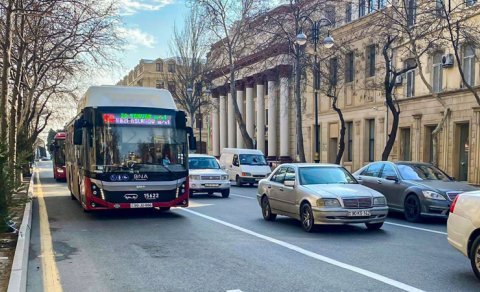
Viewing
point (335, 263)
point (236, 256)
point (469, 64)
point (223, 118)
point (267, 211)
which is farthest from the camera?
point (223, 118)

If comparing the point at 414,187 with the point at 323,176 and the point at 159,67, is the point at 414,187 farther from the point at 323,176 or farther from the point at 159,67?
the point at 159,67

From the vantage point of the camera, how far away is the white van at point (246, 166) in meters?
26.2

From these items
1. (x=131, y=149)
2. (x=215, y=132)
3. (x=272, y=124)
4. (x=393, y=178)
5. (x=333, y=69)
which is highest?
(x=333, y=69)

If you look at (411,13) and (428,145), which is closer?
(411,13)

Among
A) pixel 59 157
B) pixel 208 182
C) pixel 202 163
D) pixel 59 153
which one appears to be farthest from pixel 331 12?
pixel 59 157

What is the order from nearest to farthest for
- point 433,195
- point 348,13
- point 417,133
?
point 433,195, point 417,133, point 348,13

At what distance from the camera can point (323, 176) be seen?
11234 mm

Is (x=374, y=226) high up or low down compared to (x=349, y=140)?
down

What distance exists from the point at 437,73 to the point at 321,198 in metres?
18.7

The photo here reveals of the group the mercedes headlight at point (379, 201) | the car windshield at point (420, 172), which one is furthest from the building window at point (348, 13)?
the mercedes headlight at point (379, 201)

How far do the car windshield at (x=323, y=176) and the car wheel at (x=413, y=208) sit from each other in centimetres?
207

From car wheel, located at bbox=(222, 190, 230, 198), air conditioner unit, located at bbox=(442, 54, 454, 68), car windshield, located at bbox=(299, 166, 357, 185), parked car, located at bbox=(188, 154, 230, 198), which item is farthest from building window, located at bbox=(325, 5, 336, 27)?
car windshield, located at bbox=(299, 166, 357, 185)

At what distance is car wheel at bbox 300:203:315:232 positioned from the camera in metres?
10.1

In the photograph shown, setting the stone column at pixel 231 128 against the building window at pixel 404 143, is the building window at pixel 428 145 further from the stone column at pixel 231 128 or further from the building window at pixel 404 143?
the stone column at pixel 231 128
